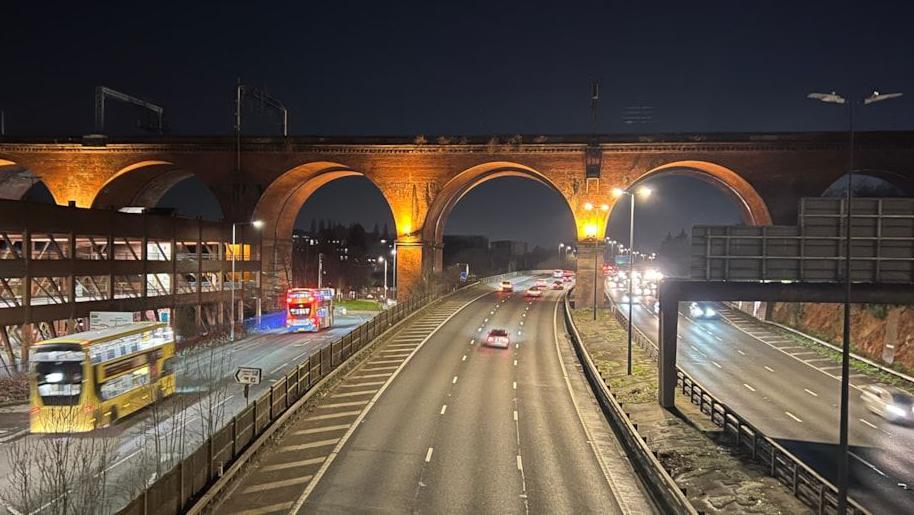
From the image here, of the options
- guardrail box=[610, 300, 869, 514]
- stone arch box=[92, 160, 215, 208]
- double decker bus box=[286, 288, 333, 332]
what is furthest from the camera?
stone arch box=[92, 160, 215, 208]

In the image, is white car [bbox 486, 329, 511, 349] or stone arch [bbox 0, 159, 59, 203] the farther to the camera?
stone arch [bbox 0, 159, 59, 203]

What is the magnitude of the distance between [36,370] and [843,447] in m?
24.8

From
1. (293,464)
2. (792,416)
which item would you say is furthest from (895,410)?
(293,464)

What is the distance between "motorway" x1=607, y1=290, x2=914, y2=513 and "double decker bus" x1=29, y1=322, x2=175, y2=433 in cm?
2380

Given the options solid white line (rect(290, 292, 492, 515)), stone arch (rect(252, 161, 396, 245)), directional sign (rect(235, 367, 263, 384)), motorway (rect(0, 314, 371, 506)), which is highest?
stone arch (rect(252, 161, 396, 245))

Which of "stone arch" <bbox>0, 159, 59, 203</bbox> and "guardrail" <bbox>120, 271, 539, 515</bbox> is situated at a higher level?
"stone arch" <bbox>0, 159, 59, 203</bbox>

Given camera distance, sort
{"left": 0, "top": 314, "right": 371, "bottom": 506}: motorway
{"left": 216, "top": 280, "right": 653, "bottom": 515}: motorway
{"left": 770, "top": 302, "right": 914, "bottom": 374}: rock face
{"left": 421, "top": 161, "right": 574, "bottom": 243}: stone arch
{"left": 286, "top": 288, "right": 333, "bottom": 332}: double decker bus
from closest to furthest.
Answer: {"left": 216, "top": 280, "right": 653, "bottom": 515}: motorway
{"left": 0, "top": 314, "right": 371, "bottom": 506}: motorway
{"left": 770, "top": 302, "right": 914, "bottom": 374}: rock face
{"left": 286, "top": 288, "right": 333, "bottom": 332}: double decker bus
{"left": 421, "top": 161, "right": 574, "bottom": 243}: stone arch

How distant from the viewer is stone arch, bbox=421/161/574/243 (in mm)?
61094

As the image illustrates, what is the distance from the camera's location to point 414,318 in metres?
53.3

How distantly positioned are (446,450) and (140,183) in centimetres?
6080

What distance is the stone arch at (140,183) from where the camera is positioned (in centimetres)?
6225

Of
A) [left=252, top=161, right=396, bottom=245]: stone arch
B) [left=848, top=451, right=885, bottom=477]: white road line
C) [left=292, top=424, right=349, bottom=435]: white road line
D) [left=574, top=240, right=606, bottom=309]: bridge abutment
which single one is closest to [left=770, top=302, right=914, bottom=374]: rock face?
[left=574, top=240, right=606, bottom=309]: bridge abutment

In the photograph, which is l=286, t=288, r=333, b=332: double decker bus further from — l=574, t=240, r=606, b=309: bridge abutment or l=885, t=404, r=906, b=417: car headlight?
l=885, t=404, r=906, b=417: car headlight

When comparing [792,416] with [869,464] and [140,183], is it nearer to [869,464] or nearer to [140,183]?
[869,464]
